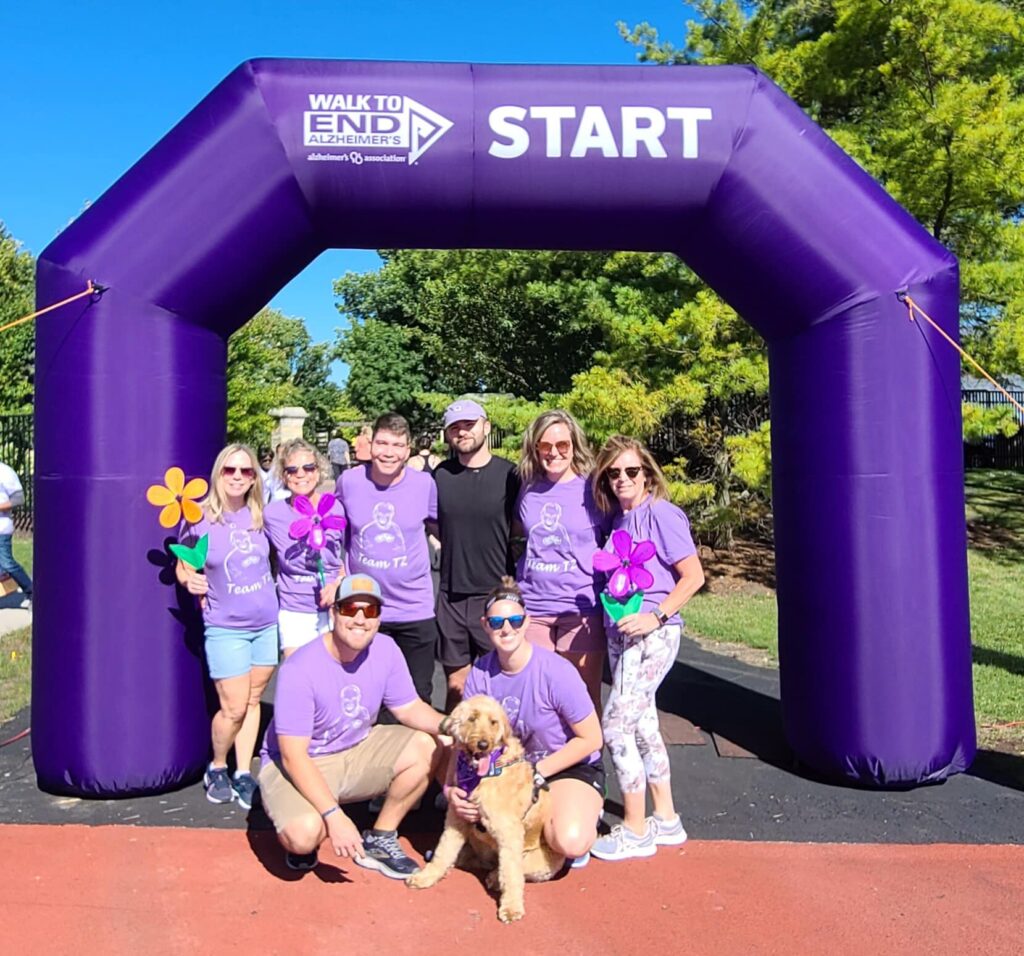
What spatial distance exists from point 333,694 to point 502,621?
2.39 feet

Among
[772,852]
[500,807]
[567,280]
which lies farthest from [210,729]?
[567,280]

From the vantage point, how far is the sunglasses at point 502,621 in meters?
3.22

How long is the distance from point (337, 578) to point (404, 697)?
848mm

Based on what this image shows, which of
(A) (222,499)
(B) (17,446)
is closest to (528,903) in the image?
(A) (222,499)

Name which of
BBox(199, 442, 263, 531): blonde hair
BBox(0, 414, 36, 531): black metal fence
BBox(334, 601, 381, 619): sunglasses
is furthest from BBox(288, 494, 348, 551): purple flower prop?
BBox(0, 414, 36, 531): black metal fence

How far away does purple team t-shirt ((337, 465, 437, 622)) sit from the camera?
3.98 meters

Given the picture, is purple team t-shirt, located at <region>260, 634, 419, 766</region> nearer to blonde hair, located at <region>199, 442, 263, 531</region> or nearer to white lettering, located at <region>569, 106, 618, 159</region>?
blonde hair, located at <region>199, 442, 263, 531</region>

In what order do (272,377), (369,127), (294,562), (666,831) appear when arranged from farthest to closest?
(272,377)
(294,562)
(369,127)
(666,831)

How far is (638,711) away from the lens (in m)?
3.57

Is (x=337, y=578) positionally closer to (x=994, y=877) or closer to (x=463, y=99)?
(x=463, y=99)

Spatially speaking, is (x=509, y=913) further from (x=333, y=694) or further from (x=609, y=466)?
(x=609, y=466)

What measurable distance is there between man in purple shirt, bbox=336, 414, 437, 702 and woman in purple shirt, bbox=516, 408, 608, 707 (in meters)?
0.48

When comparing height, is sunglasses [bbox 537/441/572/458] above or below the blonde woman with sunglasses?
above

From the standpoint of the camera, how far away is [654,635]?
360 centimetres
